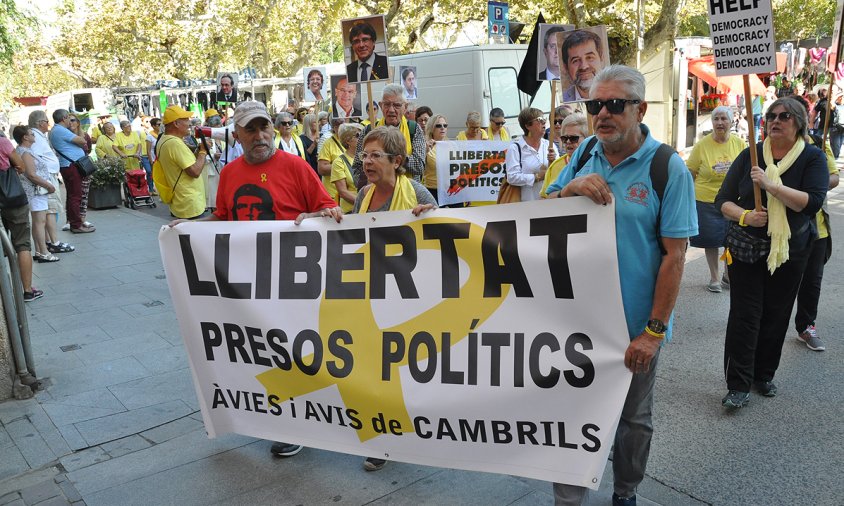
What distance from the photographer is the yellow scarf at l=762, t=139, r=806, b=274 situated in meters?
4.45

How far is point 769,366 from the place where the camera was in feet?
15.6

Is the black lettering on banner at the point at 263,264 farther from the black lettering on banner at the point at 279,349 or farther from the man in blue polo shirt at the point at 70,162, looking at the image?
the man in blue polo shirt at the point at 70,162

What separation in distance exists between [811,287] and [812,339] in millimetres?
399

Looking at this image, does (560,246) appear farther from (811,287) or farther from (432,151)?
(432,151)

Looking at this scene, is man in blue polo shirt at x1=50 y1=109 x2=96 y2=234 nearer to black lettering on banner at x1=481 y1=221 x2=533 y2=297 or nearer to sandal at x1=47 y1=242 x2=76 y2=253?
sandal at x1=47 y1=242 x2=76 y2=253

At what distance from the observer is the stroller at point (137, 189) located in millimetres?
15148

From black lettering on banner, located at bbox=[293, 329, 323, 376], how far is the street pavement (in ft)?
2.04

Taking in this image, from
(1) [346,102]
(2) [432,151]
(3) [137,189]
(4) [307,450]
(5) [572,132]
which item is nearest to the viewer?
(4) [307,450]

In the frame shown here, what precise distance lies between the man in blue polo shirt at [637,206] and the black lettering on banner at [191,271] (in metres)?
1.98

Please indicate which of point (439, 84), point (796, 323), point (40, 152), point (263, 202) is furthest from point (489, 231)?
point (439, 84)

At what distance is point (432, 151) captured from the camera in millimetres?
8648

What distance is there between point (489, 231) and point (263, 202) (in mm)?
1507

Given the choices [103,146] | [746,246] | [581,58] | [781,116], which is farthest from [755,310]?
[103,146]

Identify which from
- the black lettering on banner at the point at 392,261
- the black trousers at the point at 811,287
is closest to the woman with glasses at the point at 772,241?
the black trousers at the point at 811,287
